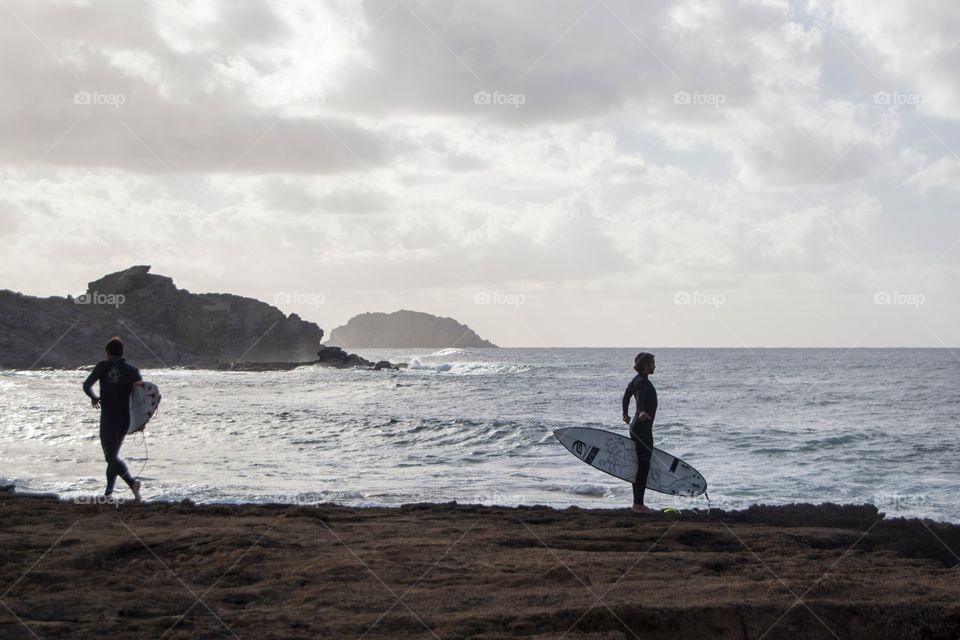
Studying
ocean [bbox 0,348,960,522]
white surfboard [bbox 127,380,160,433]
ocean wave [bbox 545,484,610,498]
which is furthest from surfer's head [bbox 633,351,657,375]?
white surfboard [bbox 127,380,160,433]

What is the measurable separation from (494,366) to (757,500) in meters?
59.6

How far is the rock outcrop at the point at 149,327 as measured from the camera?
65.9 metres

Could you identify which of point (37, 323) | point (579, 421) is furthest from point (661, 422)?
point (37, 323)

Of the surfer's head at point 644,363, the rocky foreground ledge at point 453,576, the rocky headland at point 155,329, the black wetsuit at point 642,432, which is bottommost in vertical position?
the rocky foreground ledge at point 453,576

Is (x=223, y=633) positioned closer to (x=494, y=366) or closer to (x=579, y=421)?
(x=579, y=421)

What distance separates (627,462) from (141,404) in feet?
19.1

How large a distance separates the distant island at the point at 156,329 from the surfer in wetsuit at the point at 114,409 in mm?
57568

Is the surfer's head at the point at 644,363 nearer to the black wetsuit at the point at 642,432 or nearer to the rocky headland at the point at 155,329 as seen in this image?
the black wetsuit at the point at 642,432

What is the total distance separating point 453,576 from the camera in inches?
205

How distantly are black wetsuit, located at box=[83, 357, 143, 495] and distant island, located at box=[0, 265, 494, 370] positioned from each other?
2267 inches

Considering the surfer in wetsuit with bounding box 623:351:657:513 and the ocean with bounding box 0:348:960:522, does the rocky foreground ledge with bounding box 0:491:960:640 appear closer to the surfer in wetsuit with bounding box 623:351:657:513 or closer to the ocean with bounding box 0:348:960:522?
the surfer in wetsuit with bounding box 623:351:657:513

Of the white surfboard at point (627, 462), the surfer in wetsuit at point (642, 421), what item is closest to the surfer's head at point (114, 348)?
the surfer in wetsuit at point (642, 421)

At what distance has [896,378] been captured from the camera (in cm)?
4753

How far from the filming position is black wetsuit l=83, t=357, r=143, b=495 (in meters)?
8.16
